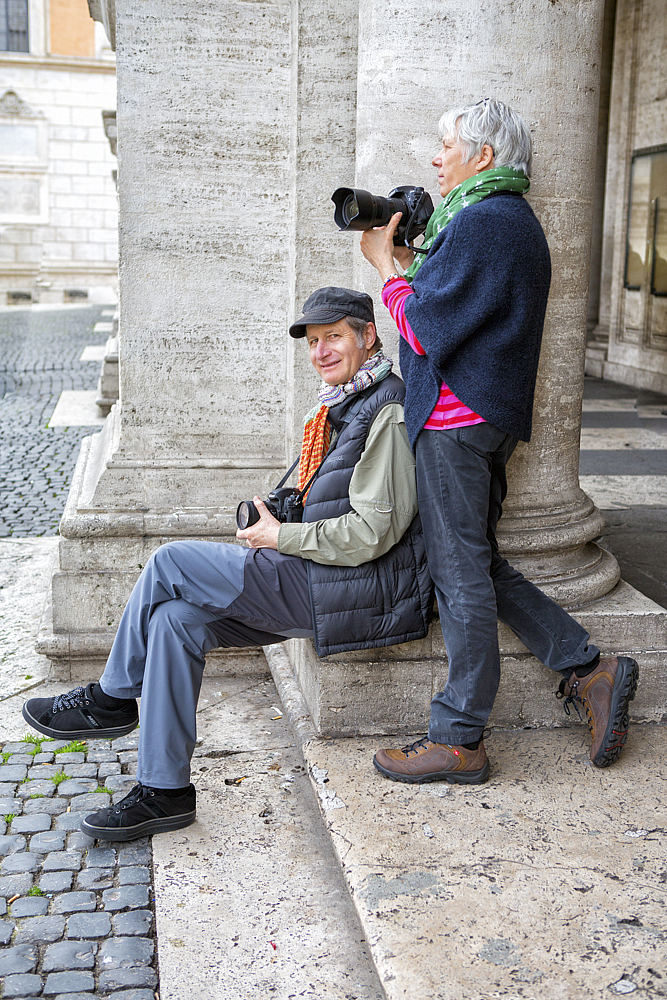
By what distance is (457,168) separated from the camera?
8.72ft

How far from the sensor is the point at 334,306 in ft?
9.34

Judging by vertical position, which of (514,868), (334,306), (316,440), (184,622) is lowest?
(514,868)

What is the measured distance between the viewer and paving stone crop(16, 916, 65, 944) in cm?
233

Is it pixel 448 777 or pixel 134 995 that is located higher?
pixel 448 777

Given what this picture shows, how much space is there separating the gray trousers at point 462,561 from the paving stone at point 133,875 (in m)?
0.81

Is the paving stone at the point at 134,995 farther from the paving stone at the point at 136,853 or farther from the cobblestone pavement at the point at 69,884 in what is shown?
the paving stone at the point at 136,853

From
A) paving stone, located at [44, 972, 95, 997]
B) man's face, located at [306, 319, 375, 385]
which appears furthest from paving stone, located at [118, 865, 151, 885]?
man's face, located at [306, 319, 375, 385]

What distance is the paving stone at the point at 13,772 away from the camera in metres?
3.06

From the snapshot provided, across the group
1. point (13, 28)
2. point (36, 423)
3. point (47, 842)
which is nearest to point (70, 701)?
point (47, 842)

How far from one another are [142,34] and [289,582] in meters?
2.06

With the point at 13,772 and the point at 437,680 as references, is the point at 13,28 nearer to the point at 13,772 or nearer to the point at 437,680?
the point at 13,772

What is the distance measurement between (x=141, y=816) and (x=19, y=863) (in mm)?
312

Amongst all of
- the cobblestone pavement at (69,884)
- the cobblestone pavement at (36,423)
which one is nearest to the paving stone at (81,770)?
the cobblestone pavement at (69,884)

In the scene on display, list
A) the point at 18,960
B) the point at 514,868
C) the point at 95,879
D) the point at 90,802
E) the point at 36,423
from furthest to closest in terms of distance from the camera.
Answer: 1. the point at 36,423
2. the point at 90,802
3. the point at 95,879
4. the point at 514,868
5. the point at 18,960
